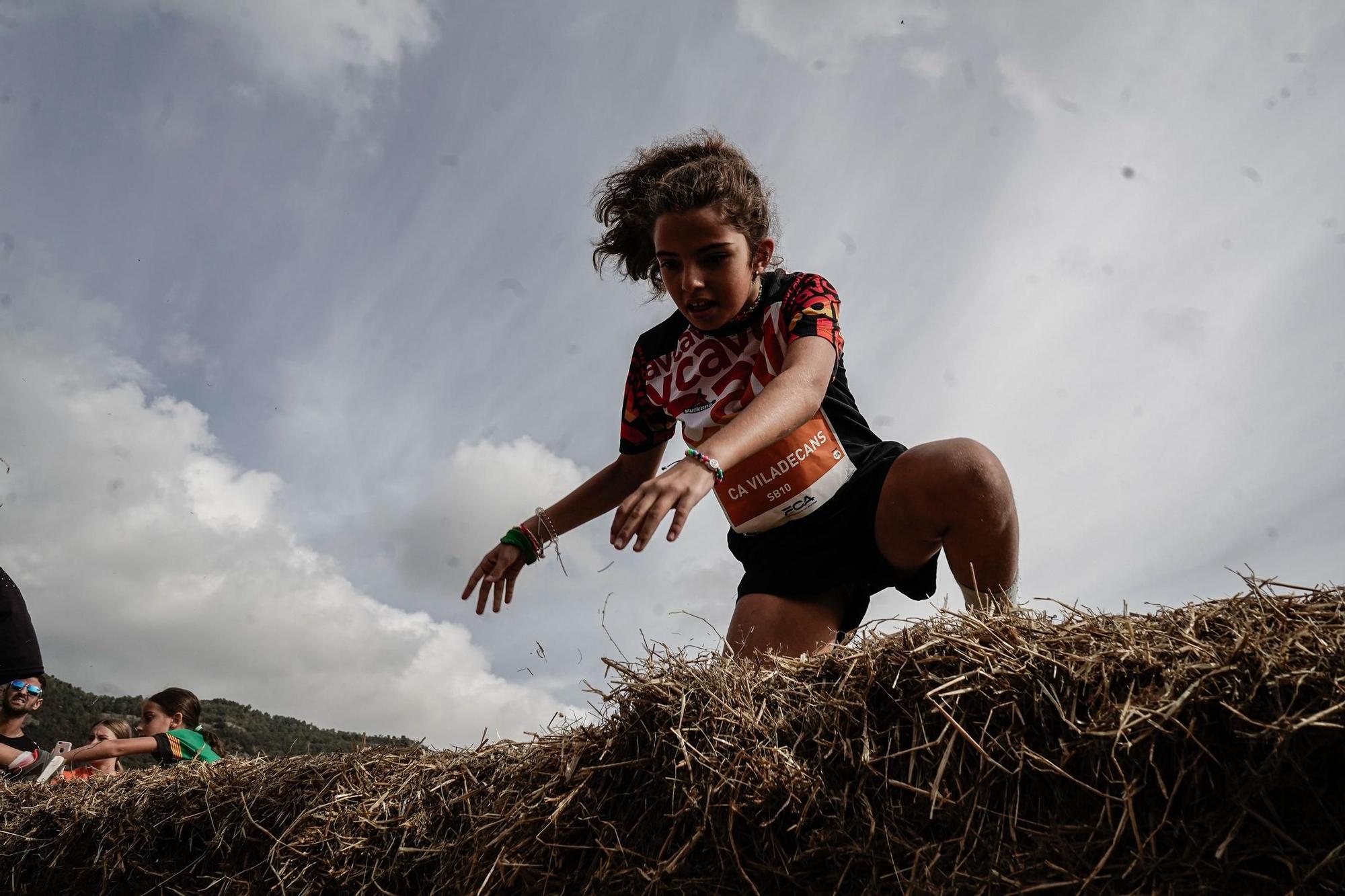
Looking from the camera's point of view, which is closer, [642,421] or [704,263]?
[704,263]

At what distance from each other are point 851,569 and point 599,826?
1484mm

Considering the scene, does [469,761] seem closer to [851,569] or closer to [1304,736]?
[851,569]

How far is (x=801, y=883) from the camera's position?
1638 mm

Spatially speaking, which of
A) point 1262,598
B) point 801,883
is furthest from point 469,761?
point 1262,598

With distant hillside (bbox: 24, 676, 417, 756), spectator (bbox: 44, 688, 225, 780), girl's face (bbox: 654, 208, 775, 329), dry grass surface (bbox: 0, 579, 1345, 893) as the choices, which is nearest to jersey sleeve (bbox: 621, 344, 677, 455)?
girl's face (bbox: 654, 208, 775, 329)

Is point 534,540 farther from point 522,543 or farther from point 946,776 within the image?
point 946,776

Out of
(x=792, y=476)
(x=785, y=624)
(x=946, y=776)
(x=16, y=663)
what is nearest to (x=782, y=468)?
(x=792, y=476)

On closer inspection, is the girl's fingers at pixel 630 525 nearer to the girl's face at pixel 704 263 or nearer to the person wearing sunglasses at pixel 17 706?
the girl's face at pixel 704 263

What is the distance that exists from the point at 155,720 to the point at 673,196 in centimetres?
781

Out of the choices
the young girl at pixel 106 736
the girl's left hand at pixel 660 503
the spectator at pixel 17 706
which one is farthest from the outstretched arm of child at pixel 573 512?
the young girl at pixel 106 736

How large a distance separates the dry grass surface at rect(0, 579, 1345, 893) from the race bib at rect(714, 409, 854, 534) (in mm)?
1113

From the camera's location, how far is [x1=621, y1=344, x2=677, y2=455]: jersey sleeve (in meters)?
3.76

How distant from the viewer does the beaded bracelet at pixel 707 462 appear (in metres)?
2.13

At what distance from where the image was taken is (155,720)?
8.03m
